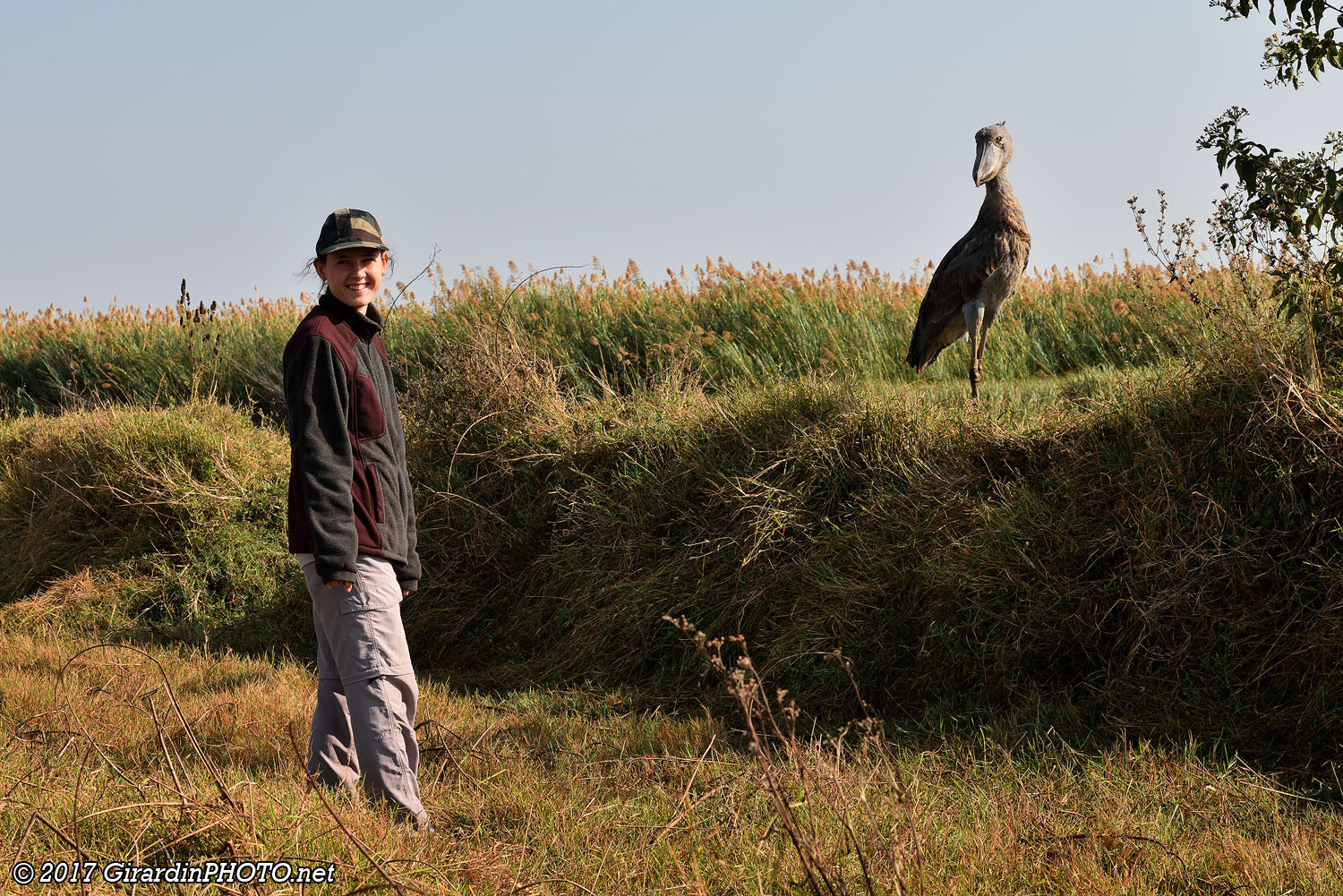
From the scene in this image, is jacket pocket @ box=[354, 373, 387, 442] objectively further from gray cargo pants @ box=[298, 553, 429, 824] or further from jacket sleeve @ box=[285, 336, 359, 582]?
gray cargo pants @ box=[298, 553, 429, 824]

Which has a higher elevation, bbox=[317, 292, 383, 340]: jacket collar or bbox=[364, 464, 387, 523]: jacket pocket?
bbox=[317, 292, 383, 340]: jacket collar

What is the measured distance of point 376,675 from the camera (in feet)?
12.3

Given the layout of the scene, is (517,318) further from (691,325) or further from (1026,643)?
(1026,643)

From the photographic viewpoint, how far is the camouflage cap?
4.05 metres

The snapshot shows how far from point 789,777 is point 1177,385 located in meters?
3.45

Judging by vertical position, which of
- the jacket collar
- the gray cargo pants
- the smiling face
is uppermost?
the smiling face

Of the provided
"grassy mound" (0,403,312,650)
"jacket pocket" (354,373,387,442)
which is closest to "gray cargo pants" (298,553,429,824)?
"jacket pocket" (354,373,387,442)

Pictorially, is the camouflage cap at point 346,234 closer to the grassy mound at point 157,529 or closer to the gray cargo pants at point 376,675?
the gray cargo pants at point 376,675

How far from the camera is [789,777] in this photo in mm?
4199

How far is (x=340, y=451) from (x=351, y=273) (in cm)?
73

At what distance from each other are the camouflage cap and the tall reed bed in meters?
4.89

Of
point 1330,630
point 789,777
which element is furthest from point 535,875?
point 1330,630

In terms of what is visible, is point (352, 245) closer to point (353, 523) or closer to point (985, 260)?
point (353, 523)

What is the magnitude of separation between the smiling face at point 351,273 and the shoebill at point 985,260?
524 cm
